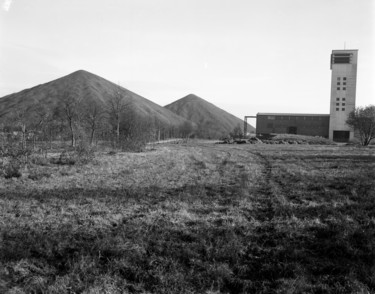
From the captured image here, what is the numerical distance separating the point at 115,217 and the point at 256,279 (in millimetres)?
3816

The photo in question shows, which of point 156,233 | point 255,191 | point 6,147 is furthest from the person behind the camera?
point 6,147

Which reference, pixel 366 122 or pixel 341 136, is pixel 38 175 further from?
pixel 341 136

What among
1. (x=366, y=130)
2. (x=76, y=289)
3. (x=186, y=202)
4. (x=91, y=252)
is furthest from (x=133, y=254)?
(x=366, y=130)

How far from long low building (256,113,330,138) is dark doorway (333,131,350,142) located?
3.04 metres

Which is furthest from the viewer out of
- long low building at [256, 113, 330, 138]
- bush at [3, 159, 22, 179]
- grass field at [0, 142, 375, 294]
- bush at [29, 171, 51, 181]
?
long low building at [256, 113, 330, 138]

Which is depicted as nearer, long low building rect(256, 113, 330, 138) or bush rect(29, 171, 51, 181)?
bush rect(29, 171, 51, 181)

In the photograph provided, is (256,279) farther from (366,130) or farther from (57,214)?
(366,130)

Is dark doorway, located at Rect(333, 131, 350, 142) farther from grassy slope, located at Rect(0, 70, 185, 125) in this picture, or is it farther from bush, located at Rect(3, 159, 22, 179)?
bush, located at Rect(3, 159, 22, 179)

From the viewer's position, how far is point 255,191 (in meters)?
10.0

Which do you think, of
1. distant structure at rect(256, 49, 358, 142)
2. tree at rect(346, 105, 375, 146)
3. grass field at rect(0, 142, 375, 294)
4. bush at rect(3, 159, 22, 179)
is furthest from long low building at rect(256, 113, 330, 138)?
bush at rect(3, 159, 22, 179)

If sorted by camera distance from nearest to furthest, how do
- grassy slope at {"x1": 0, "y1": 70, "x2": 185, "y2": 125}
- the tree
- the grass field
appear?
the grass field
the tree
grassy slope at {"x1": 0, "y1": 70, "x2": 185, "y2": 125}

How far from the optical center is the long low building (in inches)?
3633

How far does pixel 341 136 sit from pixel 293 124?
15260 mm

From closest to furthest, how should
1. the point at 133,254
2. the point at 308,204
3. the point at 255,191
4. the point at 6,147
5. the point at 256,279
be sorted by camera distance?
the point at 256,279 < the point at 133,254 < the point at 308,204 < the point at 255,191 < the point at 6,147
